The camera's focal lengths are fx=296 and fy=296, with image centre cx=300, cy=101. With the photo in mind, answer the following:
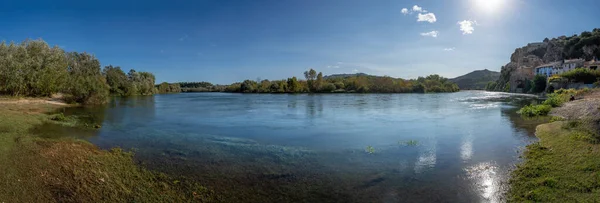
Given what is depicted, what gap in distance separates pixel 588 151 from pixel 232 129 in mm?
19466

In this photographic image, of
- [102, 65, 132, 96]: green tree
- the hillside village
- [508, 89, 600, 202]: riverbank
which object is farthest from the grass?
[102, 65, 132, 96]: green tree

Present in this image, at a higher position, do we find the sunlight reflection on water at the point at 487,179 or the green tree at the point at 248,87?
the green tree at the point at 248,87

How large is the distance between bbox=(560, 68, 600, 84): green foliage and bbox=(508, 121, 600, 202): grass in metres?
75.0

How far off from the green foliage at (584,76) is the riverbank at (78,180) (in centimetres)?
8910

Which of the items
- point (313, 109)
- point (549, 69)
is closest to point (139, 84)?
point (313, 109)

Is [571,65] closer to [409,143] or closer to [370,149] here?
[409,143]

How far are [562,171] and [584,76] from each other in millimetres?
82825

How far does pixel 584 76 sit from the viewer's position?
224 feet

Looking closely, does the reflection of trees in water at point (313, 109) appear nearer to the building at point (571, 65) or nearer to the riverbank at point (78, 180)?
the riverbank at point (78, 180)

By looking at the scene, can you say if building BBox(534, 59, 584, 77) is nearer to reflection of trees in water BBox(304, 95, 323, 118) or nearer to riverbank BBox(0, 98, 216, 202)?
reflection of trees in water BBox(304, 95, 323, 118)

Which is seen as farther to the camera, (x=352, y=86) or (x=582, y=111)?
(x=352, y=86)

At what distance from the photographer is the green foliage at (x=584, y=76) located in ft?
218

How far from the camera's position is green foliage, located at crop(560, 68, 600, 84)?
218 feet

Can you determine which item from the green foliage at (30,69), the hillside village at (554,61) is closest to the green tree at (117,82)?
the green foliage at (30,69)
